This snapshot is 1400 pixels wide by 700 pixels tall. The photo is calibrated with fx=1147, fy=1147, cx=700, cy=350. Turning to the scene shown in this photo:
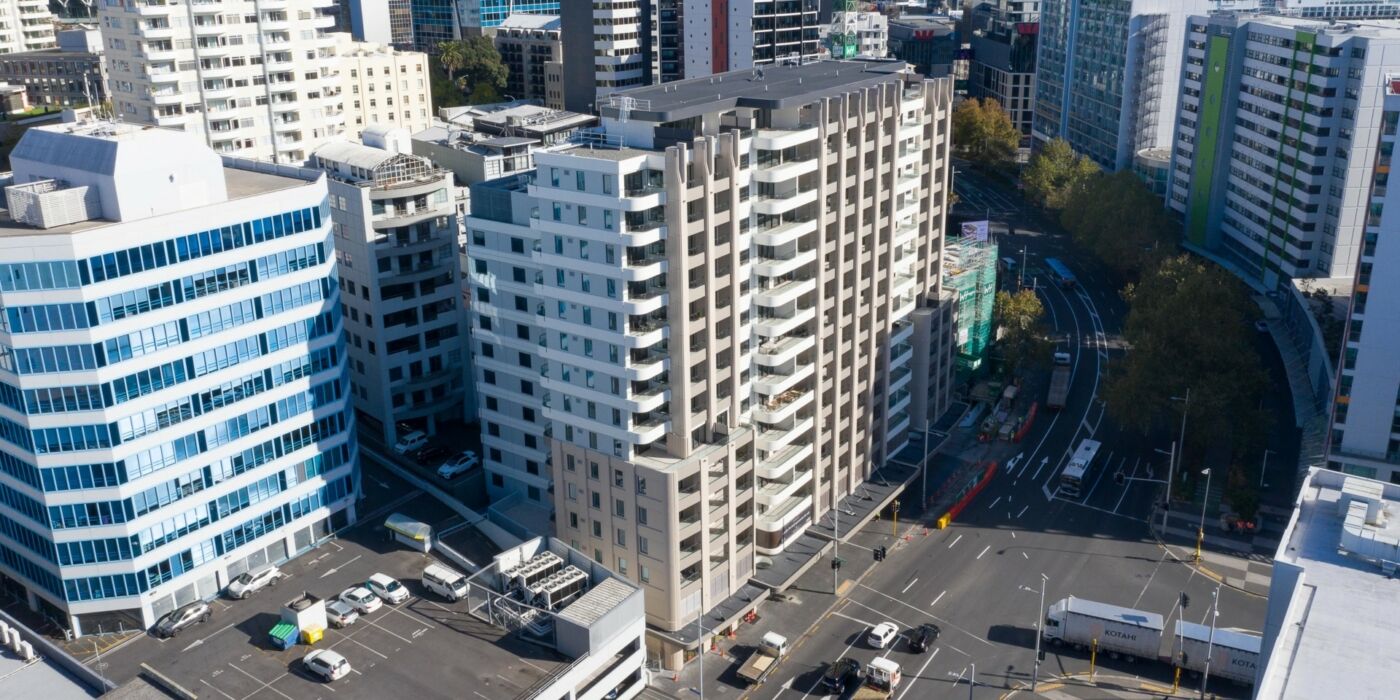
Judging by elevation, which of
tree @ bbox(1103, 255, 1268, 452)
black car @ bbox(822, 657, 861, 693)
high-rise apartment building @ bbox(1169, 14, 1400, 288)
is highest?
high-rise apartment building @ bbox(1169, 14, 1400, 288)

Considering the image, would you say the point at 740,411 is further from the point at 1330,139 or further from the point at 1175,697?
the point at 1330,139

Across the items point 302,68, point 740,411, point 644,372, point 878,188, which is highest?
point 302,68

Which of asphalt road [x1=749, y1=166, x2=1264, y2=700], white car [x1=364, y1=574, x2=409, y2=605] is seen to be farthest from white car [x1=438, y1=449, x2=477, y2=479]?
asphalt road [x1=749, y1=166, x2=1264, y2=700]

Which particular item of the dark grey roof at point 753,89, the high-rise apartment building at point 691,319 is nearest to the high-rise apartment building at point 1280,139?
the dark grey roof at point 753,89

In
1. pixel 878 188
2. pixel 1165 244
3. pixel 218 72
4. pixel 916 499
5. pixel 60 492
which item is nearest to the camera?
pixel 60 492

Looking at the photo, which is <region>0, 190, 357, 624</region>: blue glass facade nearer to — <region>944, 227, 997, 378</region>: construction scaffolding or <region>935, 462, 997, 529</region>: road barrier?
<region>935, 462, 997, 529</region>: road barrier

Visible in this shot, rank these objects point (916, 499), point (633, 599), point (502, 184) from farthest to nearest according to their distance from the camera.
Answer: point (916, 499) < point (502, 184) < point (633, 599)

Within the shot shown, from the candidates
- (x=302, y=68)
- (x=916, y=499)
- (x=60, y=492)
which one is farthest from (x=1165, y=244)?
(x=60, y=492)
